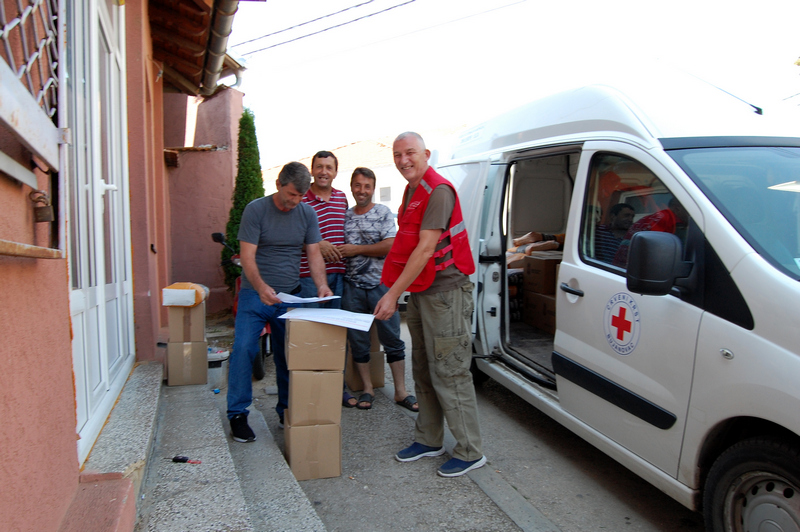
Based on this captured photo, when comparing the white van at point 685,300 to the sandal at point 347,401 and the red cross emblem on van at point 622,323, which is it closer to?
the red cross emblem on van at point 622,323

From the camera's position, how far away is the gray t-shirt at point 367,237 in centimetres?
436

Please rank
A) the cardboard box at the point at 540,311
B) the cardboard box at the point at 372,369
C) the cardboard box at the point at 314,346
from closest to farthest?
the cardboard box at the point at 314,346
the cardboard box at the point at 372,369
the cardboard box at the point at 540,311

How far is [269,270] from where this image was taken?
3.60m

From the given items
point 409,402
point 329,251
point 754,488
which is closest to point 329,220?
point 329,251

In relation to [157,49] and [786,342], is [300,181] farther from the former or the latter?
[157,49]

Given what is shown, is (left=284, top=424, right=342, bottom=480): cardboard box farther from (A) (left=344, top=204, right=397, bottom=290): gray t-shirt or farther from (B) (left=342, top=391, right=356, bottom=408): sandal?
(A) (left=344, top=204, right=397, bottom=290): gray t-shirt

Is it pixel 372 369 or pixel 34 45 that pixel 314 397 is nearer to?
pixel 372 369

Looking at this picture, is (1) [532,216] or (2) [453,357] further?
(1) [532,216]

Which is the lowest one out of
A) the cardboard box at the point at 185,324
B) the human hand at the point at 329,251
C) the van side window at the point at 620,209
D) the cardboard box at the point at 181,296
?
the cardboard box at the point at 185,324

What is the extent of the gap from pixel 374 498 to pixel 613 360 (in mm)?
1491

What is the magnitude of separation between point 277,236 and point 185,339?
46.5 inches

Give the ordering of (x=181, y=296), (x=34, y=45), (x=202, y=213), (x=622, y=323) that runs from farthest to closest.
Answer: (x=202, y=213) < (x=181, y=296) < (x=622, y=323) < (x=34, y=45)

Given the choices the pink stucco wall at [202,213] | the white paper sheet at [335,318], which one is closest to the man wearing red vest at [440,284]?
the white paper sheet at [335,318]

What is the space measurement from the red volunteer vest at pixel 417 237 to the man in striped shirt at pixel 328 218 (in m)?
1.22
